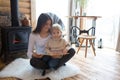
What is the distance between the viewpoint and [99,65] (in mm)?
2648

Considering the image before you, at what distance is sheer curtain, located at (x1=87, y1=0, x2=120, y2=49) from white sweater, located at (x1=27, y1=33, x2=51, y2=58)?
79.4 inches

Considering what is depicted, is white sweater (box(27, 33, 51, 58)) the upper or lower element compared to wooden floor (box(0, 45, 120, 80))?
upper

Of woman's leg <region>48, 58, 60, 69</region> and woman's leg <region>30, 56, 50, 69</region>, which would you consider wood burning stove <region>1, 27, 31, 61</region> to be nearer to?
woman's leg <region>30, 56, 50, 69</region>

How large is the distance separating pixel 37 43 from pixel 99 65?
110 centimetres

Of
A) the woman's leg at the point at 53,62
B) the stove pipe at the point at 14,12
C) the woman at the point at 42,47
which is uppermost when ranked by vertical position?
the stove pipe at the point at 14,12

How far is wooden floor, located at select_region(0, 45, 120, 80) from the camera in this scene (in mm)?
2176

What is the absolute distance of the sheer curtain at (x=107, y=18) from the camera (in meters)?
3.63

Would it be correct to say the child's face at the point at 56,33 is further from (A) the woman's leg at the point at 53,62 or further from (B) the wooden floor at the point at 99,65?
(B) the wooden floor at the point at 99,65

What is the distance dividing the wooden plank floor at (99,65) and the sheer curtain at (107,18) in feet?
1.50

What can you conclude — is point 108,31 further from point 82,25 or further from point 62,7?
point 62,7

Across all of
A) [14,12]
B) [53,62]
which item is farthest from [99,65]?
[14,12]

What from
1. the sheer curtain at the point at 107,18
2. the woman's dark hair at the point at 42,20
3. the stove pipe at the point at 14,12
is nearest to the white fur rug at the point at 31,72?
the woman's dark hair at the point at 42,20

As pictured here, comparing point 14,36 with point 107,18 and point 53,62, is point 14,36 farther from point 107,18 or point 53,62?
point 107,18

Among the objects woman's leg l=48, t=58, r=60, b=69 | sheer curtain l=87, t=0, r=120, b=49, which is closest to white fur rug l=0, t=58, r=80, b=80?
woman's leg l=48, t=58, r=60, b=69
